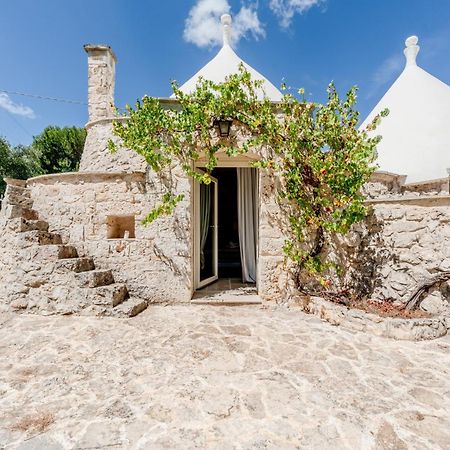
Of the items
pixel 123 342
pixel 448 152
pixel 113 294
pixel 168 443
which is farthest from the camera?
pixel 448 152

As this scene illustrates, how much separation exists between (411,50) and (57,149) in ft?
55.6

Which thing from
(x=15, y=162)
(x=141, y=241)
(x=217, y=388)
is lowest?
(x=217, y=388)

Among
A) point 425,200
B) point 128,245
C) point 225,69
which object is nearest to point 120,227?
point 128,245

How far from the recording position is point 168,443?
179 cm

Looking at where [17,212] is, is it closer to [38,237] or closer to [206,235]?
[38,237]

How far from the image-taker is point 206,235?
5668 millimetres

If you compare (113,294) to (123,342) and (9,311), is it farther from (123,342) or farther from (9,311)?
(9,311)

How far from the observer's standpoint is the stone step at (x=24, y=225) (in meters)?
4.51

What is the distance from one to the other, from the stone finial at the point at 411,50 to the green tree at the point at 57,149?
1582cm

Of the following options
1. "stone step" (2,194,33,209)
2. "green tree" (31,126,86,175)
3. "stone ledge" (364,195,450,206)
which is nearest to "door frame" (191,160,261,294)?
"stone ledge" (364,195,450,206)

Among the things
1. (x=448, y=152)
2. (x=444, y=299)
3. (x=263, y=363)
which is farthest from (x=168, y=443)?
(x=448, y=152)

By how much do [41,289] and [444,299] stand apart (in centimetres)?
596

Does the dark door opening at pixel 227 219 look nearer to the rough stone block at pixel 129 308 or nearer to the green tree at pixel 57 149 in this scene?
the rough stone block at pixel 129 308

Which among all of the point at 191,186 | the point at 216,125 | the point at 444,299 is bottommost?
the point at 444,299
